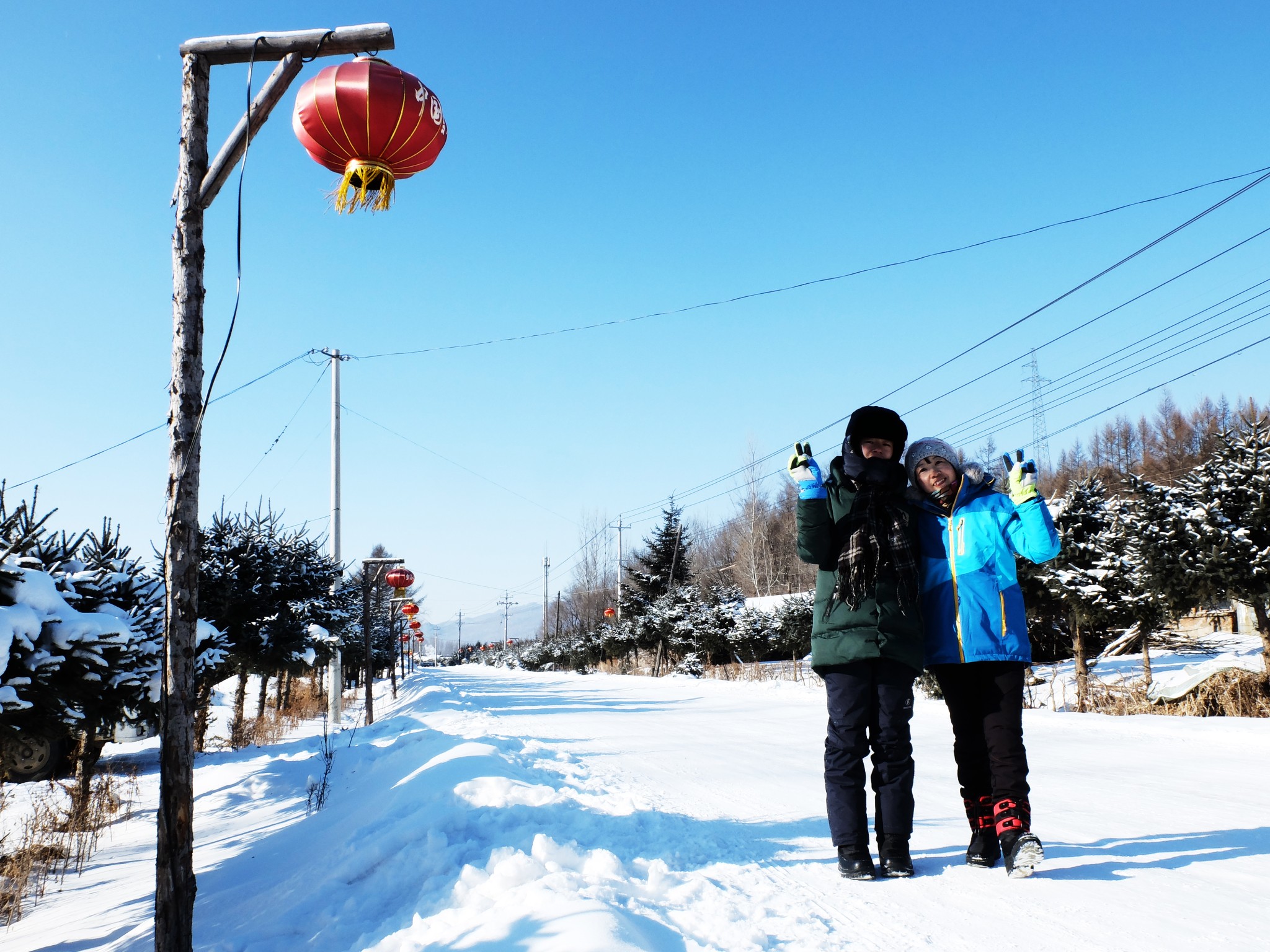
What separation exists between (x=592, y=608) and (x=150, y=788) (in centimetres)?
4895

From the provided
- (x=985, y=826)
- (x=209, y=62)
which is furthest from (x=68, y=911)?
(x=985, y=826)

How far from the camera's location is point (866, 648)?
3033 mm

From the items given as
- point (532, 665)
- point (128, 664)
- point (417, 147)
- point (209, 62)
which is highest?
point (209, 62)

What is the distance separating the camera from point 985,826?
3.09 m

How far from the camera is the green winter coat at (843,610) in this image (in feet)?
10.0

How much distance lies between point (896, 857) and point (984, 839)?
0.37 metres

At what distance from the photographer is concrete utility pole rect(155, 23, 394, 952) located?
11.4 ft

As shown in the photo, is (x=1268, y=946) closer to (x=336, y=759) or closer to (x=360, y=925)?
(x=360, y=925)

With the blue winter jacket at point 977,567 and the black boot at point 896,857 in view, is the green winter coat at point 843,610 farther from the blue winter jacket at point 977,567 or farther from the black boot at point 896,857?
the black boot at point 896,857

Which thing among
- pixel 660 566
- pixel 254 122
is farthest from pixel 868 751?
pixel 660 566

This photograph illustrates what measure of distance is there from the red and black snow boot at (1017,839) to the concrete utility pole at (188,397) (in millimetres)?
3436

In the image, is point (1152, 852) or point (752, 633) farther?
point (752, 633)

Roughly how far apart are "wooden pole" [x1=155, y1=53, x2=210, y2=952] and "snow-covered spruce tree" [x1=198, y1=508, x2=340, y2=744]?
31.2 feet

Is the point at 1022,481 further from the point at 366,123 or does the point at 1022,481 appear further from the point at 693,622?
the point at 693,622
